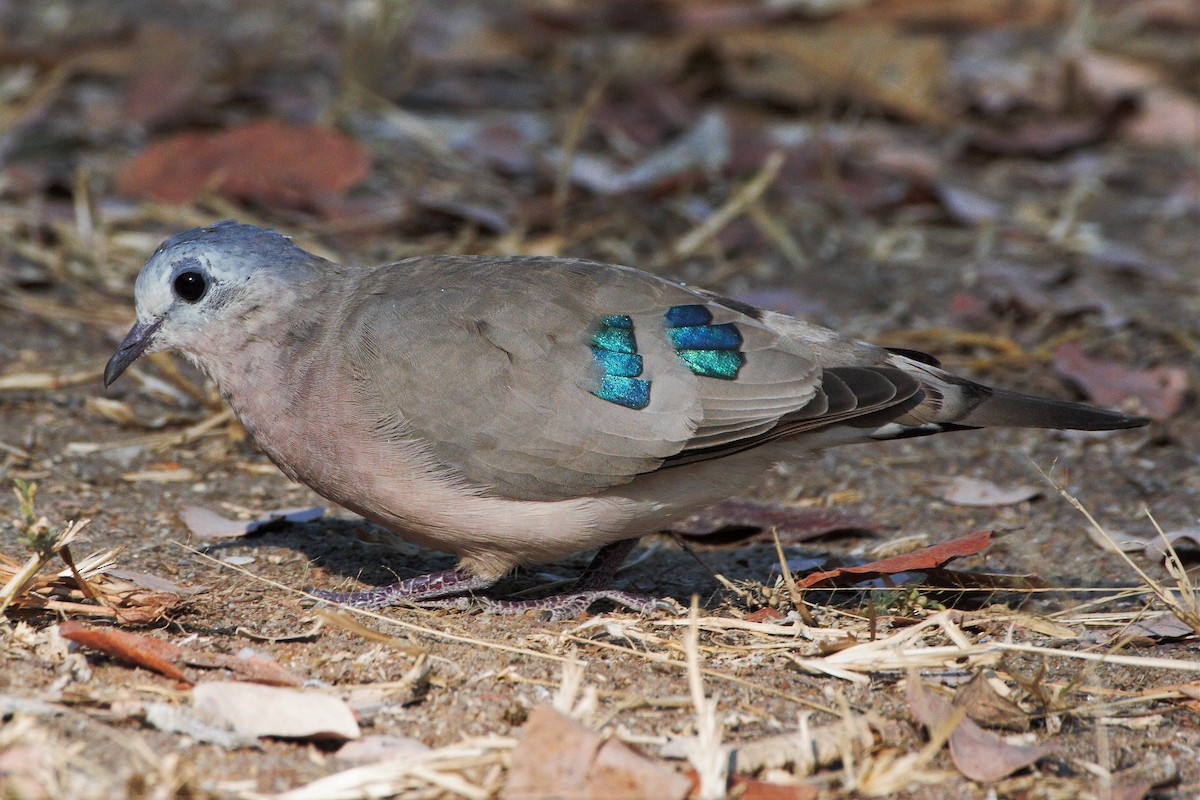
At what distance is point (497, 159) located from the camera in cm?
752

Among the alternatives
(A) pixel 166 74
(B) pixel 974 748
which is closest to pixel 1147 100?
(A) pixel 166 74

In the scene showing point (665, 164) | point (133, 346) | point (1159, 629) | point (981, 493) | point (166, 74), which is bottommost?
point (981, 493)

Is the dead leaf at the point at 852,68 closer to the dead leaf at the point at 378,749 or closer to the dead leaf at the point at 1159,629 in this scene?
the dead leaf at the point at 1159,629

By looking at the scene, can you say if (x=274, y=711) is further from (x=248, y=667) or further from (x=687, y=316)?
(x=687, y=316)

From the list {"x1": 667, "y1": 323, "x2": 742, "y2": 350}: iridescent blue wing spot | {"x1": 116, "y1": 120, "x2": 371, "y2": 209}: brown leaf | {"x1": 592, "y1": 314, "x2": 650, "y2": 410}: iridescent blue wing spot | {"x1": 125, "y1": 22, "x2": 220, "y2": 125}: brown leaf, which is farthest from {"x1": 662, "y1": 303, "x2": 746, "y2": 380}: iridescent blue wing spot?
{"x1": 125, "y1": 22, "x2": 220, "y2": 125}: brown leaf

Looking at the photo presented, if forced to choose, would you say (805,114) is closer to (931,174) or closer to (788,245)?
(931,174)

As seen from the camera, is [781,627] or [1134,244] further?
[1134,244]

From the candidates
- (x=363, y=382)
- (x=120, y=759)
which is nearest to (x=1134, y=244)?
(x=363, y=382)

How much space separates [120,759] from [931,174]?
623 cm

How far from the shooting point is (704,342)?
13.0ft

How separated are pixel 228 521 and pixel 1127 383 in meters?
3.67

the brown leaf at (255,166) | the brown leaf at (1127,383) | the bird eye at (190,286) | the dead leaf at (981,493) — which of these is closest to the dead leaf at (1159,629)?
the dead leaf at (981,493)

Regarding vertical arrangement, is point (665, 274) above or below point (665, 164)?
below

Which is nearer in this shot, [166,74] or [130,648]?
[130,648]
